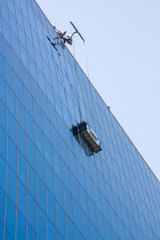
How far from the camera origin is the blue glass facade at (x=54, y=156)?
77.5 ft

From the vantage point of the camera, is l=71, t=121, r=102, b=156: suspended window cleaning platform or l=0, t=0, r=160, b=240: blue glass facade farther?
l=71, t=121, r=102, b=156: suspended window cleaning platform

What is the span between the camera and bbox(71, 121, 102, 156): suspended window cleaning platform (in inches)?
1375

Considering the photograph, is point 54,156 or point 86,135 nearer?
point 54,156

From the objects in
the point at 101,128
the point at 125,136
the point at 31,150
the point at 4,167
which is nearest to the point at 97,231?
the point at 31,150

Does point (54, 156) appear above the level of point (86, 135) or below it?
Answer: below

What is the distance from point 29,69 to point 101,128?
12.6 m

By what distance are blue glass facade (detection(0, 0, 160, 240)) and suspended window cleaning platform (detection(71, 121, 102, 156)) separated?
0.62 metres

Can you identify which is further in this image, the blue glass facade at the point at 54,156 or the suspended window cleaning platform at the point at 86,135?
the suspended window cleaning platform at the point at 86,135

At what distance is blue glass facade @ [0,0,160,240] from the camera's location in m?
23.6

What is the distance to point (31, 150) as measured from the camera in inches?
1035

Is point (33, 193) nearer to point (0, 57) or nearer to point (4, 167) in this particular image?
point (4, 167)

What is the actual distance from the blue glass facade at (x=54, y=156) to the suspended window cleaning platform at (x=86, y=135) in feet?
2.02

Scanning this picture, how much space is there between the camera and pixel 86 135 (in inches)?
1409

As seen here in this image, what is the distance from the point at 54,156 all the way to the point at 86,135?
22.2 ft
